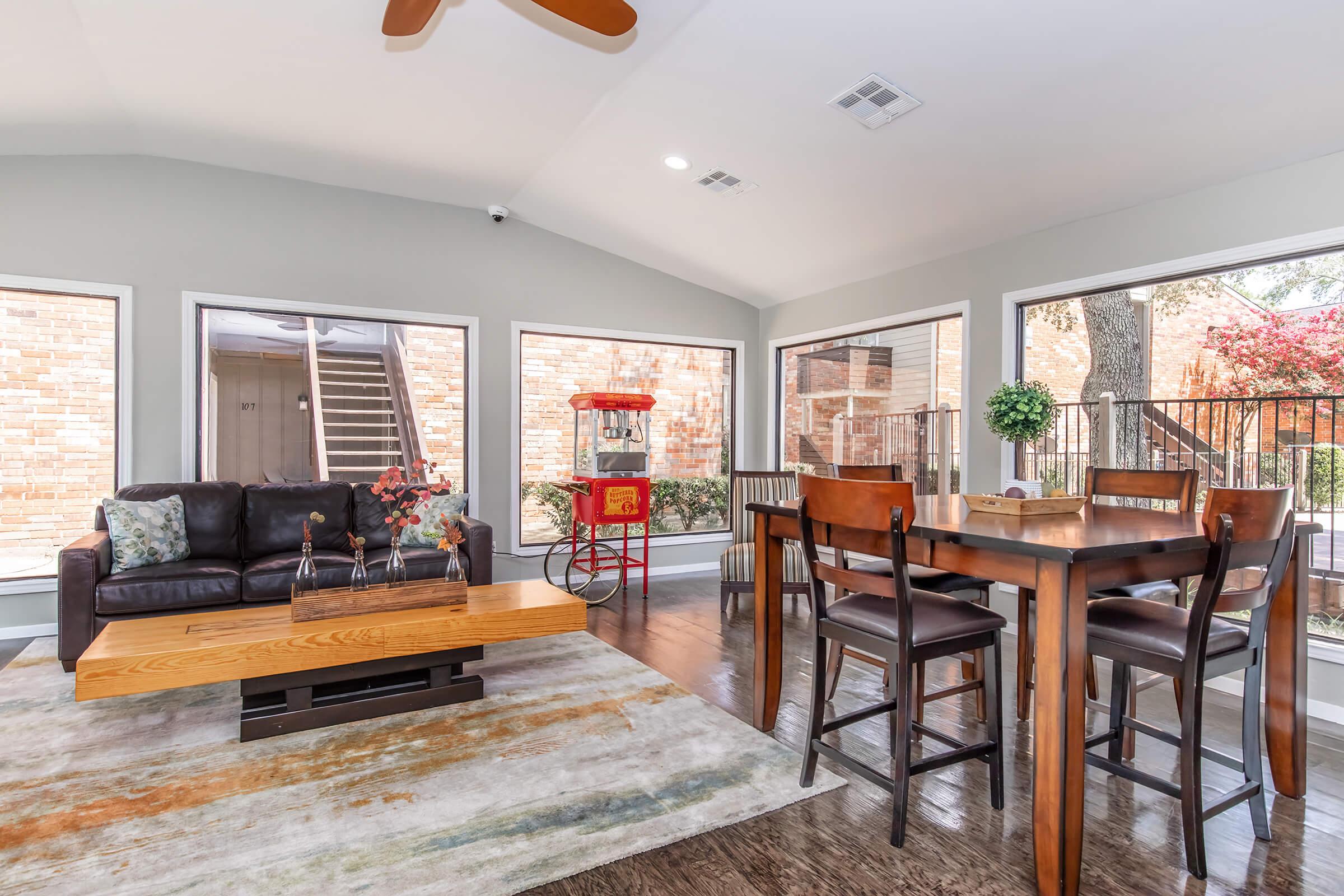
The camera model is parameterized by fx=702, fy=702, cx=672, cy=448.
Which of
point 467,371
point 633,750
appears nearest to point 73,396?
point 467,371

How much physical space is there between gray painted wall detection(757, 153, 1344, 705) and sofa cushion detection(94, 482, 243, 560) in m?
4.43

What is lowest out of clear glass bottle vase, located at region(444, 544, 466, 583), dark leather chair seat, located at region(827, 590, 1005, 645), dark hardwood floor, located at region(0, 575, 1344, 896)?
dark hardwood floor, located at region(0, 575, 1344, 896)

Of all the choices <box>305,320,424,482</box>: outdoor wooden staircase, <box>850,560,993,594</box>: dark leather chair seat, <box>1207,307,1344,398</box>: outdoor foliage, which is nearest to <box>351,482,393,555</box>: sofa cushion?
<box>305,320,424,482</box>: outdoor wooden staircase

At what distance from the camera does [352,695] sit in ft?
9.82

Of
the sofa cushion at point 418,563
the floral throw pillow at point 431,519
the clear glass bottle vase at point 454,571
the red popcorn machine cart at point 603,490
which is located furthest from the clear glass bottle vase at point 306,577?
the red popcorn machine cart at point 603,490

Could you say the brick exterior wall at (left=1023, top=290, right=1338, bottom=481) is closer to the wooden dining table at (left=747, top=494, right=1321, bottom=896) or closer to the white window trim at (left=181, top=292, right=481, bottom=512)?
the wooden dining table at (left=747, top=494, right=1321, bottom=896)

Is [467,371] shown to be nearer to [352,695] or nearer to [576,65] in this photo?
[576,65]

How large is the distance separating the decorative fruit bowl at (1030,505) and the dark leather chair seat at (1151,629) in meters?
0.33

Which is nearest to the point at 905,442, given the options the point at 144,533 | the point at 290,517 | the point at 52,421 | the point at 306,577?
the point at 306,577

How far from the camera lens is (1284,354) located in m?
3.96

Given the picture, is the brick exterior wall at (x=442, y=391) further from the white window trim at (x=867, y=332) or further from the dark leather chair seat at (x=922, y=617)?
the dark leather chair seat at (x=922, y=617)

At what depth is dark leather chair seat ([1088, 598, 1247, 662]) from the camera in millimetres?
1942

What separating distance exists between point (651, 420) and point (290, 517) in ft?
9.48

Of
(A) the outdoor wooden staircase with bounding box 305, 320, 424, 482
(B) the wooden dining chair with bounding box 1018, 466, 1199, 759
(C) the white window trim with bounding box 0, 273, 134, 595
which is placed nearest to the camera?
(B) the wooden dining chair with bounding box 1018, 466, 1199, 759
